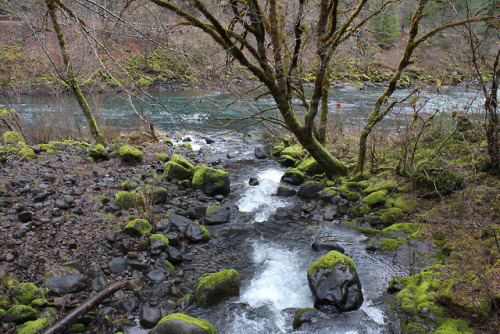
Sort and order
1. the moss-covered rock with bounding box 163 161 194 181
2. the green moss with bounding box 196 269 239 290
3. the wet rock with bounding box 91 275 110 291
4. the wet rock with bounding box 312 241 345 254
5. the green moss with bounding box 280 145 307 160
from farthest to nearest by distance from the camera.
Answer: the green moss with bounding box 280 145 307 160 → the moss-covered rock with bounding box 163 161 194 181 → the wet rock with bounding box 312 241 345 254 → the green moss with bounding box 196 269 239 290 → the wet rock with bounding box 91 275 110 291

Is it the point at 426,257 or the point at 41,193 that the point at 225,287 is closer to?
the point at 426,257

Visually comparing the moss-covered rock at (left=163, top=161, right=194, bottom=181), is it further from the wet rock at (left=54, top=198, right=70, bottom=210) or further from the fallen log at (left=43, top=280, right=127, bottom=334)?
the fallen log at (left=43, top=280, right=127, bottom=334)

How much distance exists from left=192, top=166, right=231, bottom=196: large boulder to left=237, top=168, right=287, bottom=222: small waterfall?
2.02 feet

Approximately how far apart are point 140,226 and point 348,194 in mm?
4746

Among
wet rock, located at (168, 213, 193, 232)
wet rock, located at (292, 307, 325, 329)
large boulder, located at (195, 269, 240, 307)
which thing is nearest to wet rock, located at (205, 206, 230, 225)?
wet rock, located at (168, 213, 193, 232)

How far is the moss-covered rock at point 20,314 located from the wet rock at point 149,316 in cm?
118

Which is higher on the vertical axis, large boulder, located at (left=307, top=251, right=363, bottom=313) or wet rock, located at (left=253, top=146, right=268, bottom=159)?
wet rock, located at (left=253, top=146, right=268, bottom=159)

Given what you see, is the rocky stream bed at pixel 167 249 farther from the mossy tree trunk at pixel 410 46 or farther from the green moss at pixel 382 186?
the mossy tree trunk at pixel 410 46

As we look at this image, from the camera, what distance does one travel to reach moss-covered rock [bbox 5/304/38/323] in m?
3.34

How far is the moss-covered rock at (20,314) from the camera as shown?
3.34 m

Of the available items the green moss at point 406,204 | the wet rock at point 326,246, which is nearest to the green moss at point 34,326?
the wet rock at point 326,246

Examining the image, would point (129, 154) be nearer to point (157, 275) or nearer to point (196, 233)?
point (196, 233)

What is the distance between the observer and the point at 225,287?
436 centimetres

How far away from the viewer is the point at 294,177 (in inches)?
347
